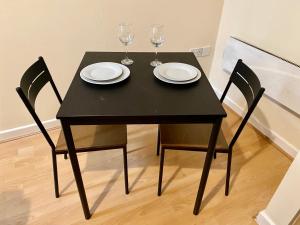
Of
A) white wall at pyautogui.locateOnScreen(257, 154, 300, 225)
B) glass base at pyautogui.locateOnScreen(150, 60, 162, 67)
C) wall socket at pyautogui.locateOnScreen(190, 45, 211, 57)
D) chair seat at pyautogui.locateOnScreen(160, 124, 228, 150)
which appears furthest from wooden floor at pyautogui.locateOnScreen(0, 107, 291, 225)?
wall socket at pyautogui.locateOnScreen(190, 45, 211, 57)

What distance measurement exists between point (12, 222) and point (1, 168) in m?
0.47

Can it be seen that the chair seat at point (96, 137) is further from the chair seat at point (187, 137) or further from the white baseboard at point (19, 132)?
the white baseboard at point (19, 132)

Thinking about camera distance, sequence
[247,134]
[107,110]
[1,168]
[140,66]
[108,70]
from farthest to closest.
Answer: [247,134] < [1,168] < [140,66] < [108,70] < [107,110]

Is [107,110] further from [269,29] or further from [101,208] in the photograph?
[269,29]

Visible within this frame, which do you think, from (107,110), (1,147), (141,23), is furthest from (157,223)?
(141,23)

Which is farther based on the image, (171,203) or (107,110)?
(171,203)

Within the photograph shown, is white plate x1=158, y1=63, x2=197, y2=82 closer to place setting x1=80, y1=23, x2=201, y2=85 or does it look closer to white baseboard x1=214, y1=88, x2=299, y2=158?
place setting x1=80, y1=23, x2=201, y2=85

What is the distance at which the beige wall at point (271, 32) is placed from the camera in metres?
1.64

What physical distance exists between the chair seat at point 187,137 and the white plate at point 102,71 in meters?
0.42

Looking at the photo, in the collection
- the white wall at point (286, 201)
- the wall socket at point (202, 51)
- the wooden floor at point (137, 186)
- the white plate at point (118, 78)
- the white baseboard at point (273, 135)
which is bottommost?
the wooden floor at point (137, 186)

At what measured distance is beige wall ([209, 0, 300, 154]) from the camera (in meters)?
1.64

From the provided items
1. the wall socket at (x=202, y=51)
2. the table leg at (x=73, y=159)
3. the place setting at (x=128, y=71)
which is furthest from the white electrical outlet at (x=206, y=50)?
the table leg at (x=73, y=159)

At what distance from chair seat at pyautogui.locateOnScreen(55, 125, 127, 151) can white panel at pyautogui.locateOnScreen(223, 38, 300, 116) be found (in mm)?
1167

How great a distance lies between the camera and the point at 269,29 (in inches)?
70.3
